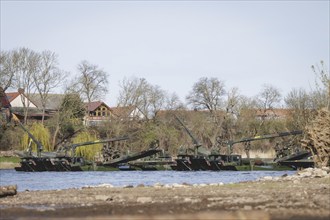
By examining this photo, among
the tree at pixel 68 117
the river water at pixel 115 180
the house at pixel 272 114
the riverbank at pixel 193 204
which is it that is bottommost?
the riverbank at pixel 193 204

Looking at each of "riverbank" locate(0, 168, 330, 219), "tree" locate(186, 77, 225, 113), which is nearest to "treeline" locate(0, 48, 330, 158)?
"tree" locate(186, 77, 225, 113)

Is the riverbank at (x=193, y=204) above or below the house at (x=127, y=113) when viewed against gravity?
below

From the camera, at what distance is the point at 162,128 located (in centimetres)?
9506

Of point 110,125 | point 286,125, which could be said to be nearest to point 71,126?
point 110,125

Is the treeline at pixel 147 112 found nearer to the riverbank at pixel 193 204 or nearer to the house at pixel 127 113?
the house at pixel 127 113

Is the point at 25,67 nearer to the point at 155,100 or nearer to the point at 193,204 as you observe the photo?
the point at 155,100

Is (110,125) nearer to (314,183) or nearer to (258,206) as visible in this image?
(314,183)

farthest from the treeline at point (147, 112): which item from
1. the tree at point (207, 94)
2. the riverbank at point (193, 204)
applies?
the riverbank at point (193, 204)

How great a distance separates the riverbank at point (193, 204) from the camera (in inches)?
502

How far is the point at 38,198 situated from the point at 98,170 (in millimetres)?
52396

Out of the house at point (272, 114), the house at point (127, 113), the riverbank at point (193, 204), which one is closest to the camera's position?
the riverbank at point (193, 204)

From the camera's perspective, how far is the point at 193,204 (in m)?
15.1

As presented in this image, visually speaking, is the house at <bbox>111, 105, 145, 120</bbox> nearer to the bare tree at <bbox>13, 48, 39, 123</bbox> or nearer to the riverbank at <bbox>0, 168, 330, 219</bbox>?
the bare tree at <bbox>13, 48, 39, 123</bbox>

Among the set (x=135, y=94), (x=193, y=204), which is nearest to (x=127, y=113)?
(x=135, y=94)
